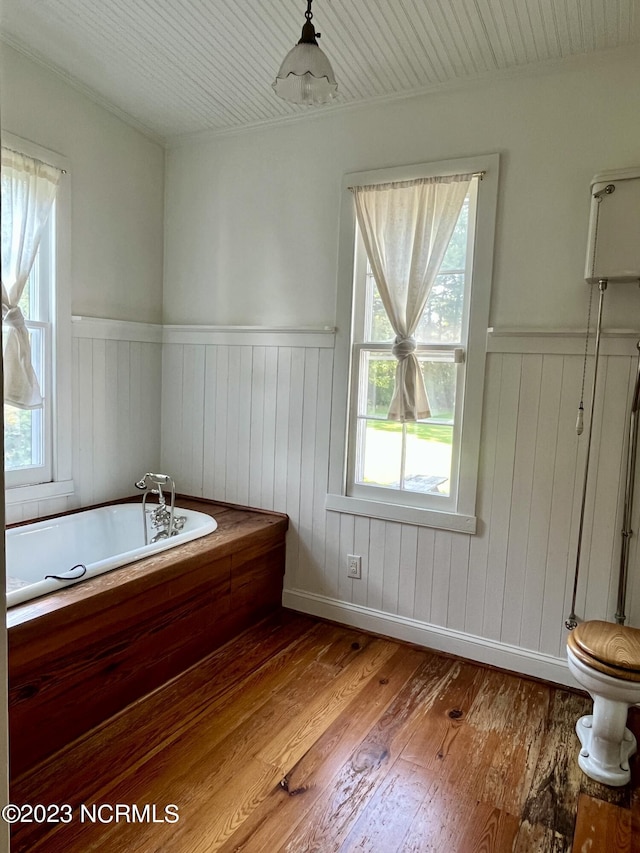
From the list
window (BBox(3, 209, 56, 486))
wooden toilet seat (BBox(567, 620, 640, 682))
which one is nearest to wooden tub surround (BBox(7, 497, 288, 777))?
window (BBox(3, 209, 56, 486))

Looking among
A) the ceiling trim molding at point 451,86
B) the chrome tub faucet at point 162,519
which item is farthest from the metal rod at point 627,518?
the chrome tub faucet at point 162,519

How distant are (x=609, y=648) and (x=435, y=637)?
0.95 m

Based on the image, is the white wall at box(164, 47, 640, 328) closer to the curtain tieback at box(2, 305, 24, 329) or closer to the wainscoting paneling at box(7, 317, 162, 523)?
the wainscoting paneling at box(7, 317, 162, 523)

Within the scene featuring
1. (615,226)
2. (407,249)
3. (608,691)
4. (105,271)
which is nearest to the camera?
Answer: (608,691)

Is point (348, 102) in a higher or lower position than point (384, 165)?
higher

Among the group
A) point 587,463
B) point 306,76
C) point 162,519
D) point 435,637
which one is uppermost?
point 306,76

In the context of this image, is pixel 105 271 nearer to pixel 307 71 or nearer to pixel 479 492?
pixel 307 71

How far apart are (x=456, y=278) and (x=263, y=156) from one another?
1264mm

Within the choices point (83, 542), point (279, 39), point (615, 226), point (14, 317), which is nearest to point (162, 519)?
point (83, 542)

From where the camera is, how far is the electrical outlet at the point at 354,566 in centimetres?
299

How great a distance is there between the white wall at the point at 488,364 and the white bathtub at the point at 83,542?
0.47 meters

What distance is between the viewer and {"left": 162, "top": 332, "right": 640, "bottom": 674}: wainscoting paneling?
245cm

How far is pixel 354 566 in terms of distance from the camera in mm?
3004

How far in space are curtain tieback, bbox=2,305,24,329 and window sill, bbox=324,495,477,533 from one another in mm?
1669
